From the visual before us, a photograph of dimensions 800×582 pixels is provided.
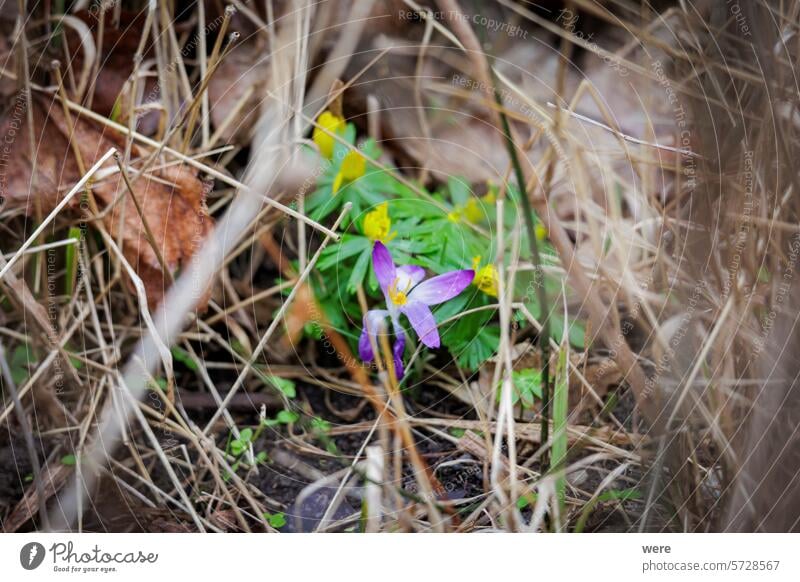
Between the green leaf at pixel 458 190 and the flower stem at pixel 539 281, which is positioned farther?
the green leaf at pixel 458 190

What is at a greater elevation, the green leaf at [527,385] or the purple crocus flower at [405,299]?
the purple crocus flower at [405,299]

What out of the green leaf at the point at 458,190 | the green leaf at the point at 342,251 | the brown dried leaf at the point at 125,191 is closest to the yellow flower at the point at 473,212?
the green leaf at the point at 458,190

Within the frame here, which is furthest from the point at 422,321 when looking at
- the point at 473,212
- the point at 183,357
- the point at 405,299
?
the point at 183,357

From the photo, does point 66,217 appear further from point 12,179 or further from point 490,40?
point 490,40

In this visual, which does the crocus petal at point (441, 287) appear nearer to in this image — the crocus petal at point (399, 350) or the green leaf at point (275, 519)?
the crocus petal at point (399, 350)

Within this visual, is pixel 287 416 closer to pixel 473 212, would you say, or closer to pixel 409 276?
pixel 409 276

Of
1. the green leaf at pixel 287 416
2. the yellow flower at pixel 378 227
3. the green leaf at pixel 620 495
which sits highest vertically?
the yellow flower at pixel 378 227

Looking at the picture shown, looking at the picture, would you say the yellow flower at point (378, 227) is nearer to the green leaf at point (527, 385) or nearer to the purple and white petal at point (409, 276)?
the purple and white petal at point (409, 276)

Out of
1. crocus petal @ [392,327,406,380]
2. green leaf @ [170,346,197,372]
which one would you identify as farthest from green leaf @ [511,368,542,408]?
green leaf @ [170,346,197,372]
